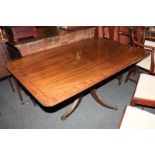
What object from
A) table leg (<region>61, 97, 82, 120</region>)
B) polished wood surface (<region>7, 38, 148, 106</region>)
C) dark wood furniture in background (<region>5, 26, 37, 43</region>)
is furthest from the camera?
table leg (<region>61, 97, 82, 120</region>)

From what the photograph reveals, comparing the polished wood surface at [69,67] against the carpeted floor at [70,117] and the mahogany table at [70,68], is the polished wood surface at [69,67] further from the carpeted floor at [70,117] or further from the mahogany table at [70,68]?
the carpeted floor at [70,117]

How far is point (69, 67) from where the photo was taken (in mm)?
1717

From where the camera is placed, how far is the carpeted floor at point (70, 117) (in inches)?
83.3

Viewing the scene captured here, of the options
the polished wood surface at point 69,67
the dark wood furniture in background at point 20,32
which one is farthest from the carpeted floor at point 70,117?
the dark wood furniture in background at point 20,32

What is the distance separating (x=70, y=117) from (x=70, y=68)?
2.73 feet

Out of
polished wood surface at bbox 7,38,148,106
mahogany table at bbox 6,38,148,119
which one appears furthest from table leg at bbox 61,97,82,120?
polished wood surface at bbox 7,38,148,106

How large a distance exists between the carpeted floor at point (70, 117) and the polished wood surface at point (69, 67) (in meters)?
0.80

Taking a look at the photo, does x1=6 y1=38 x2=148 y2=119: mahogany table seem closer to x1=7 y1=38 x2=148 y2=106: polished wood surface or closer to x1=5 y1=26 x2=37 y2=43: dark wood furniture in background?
→ x1=7 y1=38 x2=148 y2=106: polished wood surface

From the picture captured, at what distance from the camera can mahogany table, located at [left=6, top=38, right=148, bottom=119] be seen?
135 centimetres

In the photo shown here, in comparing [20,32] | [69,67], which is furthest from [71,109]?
[20,32]

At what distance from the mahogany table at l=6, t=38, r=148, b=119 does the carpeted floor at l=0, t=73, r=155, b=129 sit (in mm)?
130

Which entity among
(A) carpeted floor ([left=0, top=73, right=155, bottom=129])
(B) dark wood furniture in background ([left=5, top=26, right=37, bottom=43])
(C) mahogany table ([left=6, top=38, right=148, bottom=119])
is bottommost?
(A) carpeted floor ([left=0, top=73, right=155, bottom=129])
